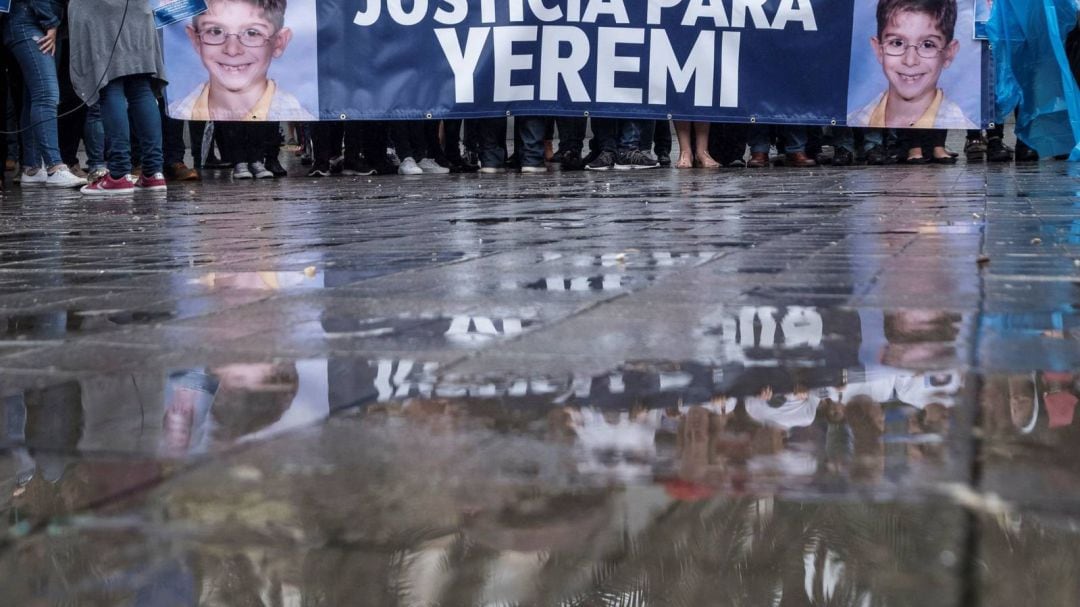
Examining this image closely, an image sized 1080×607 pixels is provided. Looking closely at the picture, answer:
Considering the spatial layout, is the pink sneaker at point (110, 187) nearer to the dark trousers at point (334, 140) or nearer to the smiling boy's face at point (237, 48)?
the smiling boy's face at point (237, 48)

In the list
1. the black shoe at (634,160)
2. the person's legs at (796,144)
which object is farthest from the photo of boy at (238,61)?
the person's legs at (796,144)

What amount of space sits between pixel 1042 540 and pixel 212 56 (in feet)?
38.6

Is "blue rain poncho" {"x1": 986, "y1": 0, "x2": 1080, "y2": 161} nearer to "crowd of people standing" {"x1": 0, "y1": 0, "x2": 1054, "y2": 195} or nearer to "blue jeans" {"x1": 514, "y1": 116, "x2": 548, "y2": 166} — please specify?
"crowd of people standing" {"x1": 0, "y1": 0, "x2": 1054, "y2": 195}

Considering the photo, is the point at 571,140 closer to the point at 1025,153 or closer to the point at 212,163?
the point at 212,163

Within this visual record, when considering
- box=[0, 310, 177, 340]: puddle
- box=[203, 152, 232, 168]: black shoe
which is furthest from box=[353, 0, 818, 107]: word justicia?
box=[0, 310, 177, 340]: puddle

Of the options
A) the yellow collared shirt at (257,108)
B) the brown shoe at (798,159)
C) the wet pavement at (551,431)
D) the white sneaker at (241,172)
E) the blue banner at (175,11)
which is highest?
the blue banner at (175,11)

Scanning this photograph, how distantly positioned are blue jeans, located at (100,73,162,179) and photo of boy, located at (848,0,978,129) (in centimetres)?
640

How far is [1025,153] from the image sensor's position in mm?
12547

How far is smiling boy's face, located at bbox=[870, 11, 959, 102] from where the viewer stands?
12.7m

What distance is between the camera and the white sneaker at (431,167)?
13046mm

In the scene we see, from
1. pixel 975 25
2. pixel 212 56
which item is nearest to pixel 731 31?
pixel 975 25

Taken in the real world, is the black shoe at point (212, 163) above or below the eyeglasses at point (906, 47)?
below

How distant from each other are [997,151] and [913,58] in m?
1.15

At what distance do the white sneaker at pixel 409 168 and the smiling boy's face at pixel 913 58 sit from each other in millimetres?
4344
